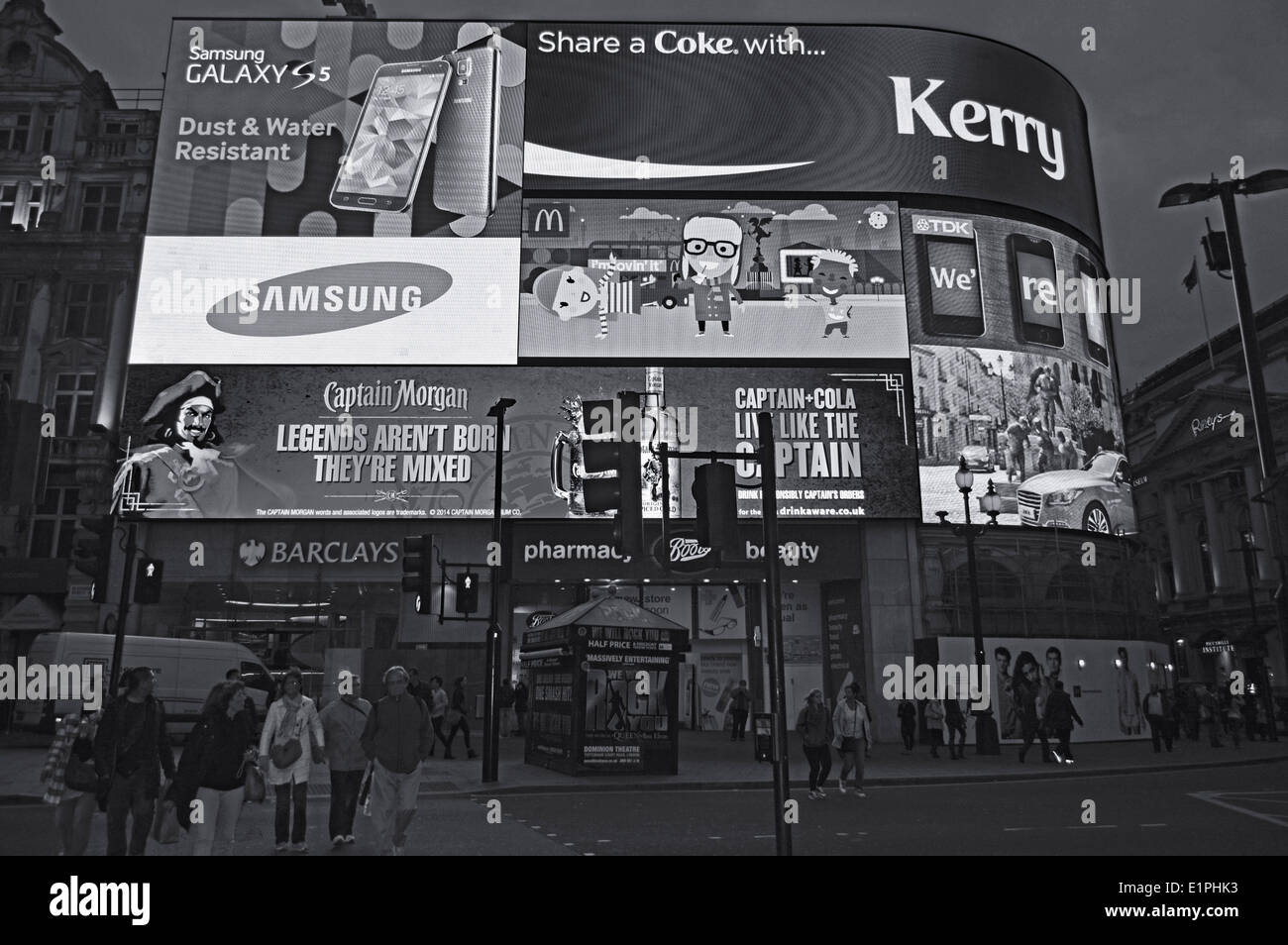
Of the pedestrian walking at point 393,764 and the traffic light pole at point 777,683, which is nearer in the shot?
the traffic light pole at point 777,683

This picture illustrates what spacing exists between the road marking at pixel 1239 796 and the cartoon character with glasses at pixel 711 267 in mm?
19967

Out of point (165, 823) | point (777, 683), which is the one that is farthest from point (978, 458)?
point (165, 823)

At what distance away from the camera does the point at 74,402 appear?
35.7m

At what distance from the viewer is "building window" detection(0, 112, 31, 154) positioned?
37.2 metres

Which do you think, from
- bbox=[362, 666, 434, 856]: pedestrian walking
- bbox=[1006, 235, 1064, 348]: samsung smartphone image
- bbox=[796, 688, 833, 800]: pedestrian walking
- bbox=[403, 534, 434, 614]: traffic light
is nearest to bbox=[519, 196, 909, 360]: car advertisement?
bbox=[1006, 235, 1064, 348]: samsung smartphone image

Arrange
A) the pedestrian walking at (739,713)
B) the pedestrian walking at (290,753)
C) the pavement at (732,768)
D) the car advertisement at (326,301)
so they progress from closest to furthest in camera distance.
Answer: the pedestrian walking at (290,753) → the pavement at (732,768) → the pedestrian walking at (739,713) → the car advertisement at (326,301)

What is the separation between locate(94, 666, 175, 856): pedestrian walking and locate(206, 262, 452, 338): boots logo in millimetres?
24502

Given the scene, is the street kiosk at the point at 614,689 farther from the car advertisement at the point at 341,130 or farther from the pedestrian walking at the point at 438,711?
the car advertisement at the point at 341,130

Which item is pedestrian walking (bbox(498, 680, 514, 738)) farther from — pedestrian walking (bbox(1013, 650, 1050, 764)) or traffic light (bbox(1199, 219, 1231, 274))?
traffic light (bbox(1199, 219, 1231, 274))

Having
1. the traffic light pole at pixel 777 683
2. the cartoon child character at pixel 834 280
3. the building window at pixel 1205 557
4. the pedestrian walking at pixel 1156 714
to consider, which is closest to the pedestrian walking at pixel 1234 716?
the pedestrian walking at pixel 1156 714

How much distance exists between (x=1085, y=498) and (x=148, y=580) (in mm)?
28288

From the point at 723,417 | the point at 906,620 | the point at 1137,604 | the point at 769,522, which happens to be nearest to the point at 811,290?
the point at 723,417

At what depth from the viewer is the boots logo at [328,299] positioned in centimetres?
3194
